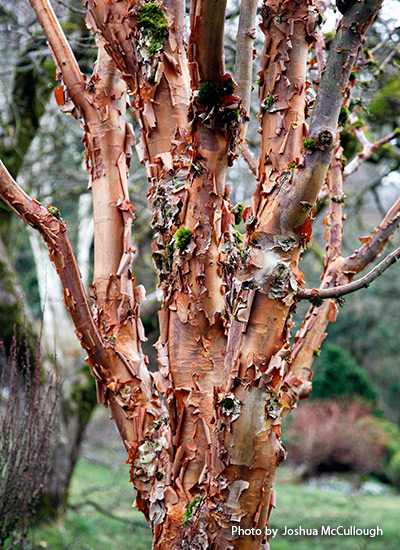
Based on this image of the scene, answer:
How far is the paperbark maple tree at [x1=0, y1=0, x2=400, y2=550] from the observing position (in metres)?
1.32

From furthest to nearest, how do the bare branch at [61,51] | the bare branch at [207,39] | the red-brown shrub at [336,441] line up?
the red-brown shrub at [336,441], the bare branch at [61,51], the bare branch at [207,39]

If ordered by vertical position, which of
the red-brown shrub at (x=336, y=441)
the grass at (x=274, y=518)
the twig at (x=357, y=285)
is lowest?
the grass at (x=274, y=518)

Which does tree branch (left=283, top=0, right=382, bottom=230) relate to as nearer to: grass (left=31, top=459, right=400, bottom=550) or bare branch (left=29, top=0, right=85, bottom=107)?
bare branch (left=29, top=0, right=85, bottom=107)

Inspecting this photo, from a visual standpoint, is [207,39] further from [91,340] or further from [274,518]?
[274,518]

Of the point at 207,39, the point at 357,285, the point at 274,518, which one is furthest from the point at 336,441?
the point at 207,39

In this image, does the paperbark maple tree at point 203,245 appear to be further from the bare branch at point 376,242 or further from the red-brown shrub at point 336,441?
the red-brown shrub at point 336,441

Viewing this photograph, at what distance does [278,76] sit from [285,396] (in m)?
A: 1.10

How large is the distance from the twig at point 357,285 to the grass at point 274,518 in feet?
12.5

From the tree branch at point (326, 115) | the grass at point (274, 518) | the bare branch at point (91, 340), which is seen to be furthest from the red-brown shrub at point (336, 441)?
the tree branch at point (326, 115)

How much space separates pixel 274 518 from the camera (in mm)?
7395

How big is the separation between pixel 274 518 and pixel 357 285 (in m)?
7.07

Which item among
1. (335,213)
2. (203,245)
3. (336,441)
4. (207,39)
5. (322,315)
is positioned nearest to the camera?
(207,39)

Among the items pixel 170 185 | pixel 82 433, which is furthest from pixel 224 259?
pixel 82 433

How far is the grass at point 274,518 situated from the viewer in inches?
202
